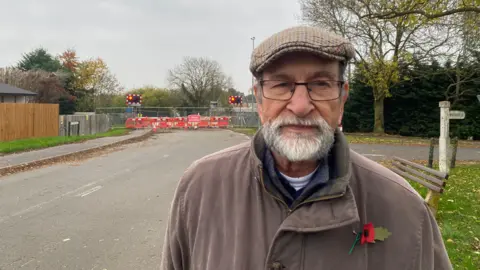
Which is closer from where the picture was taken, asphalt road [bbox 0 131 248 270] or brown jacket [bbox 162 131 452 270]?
brown jacket [bbox 162 131 452 270]

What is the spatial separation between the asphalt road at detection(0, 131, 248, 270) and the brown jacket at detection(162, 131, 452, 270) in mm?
3134

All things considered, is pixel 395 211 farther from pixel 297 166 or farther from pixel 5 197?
pixel 5 197

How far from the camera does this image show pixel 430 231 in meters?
1.71

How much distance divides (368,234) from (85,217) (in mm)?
6111

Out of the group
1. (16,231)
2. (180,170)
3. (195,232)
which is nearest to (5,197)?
(16,231)

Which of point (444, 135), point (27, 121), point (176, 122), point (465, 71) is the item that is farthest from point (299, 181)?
point (176, 122)

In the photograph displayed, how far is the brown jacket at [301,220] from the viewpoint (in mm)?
1588

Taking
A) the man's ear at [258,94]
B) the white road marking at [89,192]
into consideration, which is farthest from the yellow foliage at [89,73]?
the man's ear at [258,94]

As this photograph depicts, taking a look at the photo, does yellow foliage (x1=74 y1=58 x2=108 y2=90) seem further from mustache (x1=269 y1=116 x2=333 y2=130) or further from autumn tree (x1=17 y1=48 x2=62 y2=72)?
mustache (x1=269 y1=116 x2=333 y2=130)

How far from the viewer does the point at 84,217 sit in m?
6.74

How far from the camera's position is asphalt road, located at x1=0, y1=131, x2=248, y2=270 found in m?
4.88

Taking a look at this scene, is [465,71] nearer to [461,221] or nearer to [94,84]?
[461,221]

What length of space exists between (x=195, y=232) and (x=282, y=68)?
2.85 ft

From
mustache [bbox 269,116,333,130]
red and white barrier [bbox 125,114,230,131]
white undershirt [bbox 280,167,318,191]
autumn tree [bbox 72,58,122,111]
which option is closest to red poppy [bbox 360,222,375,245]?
white undershirt [bbox 280,167,318,191]
